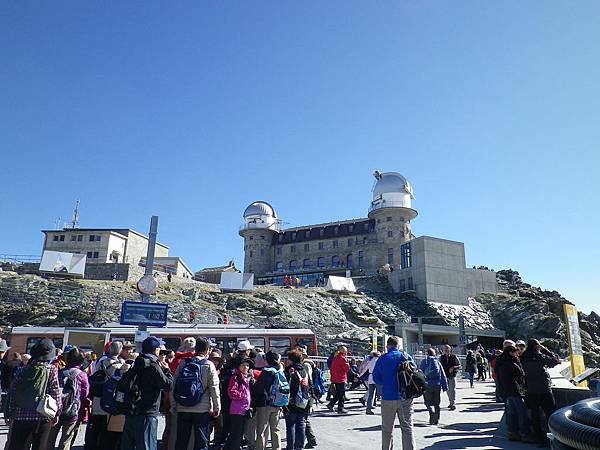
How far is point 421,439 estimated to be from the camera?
8.59 metres

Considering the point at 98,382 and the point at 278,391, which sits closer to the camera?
the point at 98,382

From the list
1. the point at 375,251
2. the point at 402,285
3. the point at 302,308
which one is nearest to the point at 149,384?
the point at 302,308

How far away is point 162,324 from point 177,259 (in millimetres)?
54467

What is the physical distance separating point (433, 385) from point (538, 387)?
2.91 m

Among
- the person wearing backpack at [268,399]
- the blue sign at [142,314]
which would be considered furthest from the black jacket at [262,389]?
the blue sign at [142,314]

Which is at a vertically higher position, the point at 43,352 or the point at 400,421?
the point at 43,352

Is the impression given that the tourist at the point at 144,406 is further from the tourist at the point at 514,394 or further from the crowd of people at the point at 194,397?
the tourist at the point at 514,394

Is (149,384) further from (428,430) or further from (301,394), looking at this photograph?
(428,430)

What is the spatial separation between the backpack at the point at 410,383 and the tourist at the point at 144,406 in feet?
11.2

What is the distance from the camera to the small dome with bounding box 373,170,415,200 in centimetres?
7119

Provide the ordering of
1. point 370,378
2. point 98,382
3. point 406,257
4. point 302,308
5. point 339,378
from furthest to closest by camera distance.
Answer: point 406,257, point 302,308, point 370,378, point 339,378, point 98,382

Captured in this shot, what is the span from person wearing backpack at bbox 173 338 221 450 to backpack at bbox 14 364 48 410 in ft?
5.33

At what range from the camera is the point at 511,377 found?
8.44 meters

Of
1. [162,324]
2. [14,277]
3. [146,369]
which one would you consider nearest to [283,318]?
[14,277]
